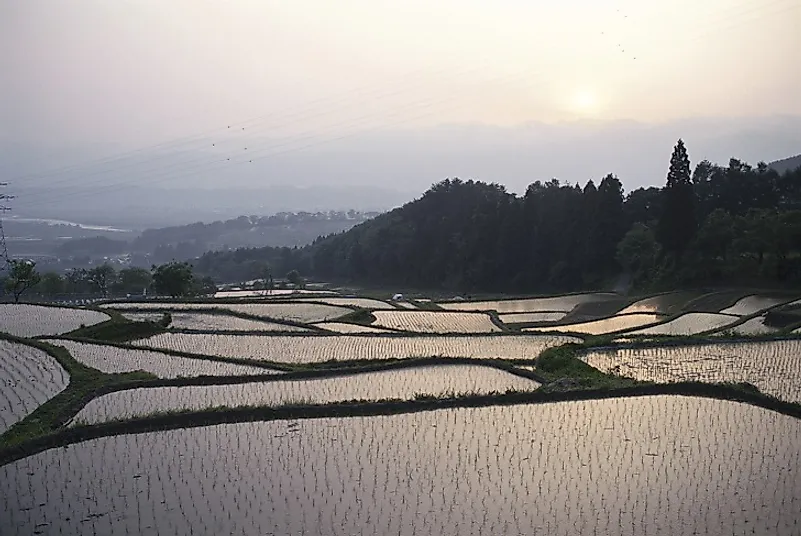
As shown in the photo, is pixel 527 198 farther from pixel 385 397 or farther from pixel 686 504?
pixel 686 504

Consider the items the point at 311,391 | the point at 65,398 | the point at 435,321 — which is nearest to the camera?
the point at 65,398

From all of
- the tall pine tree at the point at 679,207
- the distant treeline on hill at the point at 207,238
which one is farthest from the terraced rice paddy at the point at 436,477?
the distant treeline on hill at the point at 207,238

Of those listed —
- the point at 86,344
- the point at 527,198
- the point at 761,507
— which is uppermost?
the point at 527,198

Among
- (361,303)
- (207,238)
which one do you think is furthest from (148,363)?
(207,238)

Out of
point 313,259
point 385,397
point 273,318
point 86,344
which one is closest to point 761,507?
point 385,397

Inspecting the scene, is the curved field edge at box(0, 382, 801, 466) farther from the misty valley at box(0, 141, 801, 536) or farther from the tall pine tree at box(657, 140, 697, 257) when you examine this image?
the tall pine tree at box(657, 140, 697, 257)

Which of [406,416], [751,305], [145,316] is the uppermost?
[145,316]

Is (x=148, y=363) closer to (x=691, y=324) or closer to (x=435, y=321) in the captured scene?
(x=435, y=321)
